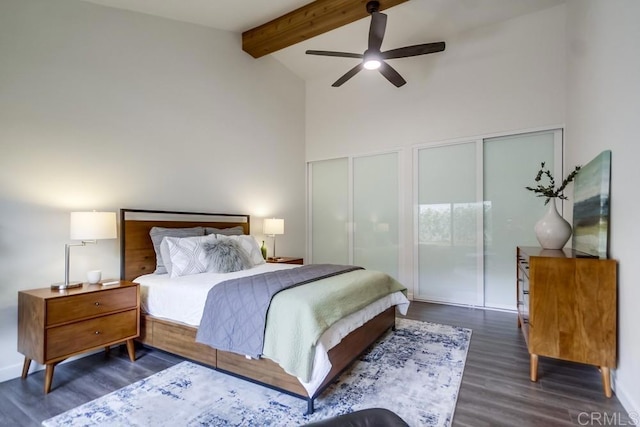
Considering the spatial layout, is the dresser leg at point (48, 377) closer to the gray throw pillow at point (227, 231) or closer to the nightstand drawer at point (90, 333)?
the nightstand drawer at point (90, 333)

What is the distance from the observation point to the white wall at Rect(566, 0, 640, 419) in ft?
6.13

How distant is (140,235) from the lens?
3.23 m

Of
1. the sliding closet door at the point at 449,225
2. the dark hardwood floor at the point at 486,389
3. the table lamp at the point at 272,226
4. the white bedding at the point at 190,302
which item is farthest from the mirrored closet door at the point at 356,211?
the dark hardwood floor at the point at 486,389

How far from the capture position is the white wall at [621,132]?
187cm

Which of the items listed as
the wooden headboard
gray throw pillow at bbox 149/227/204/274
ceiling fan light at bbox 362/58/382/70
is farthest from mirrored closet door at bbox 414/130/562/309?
the wooden headboard

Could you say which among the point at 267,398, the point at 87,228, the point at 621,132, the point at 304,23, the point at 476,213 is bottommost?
the point at 267,398

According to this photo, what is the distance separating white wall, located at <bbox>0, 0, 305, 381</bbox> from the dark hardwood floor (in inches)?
19.7

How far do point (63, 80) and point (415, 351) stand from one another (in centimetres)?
388

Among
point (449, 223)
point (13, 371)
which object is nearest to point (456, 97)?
point (449, 223)

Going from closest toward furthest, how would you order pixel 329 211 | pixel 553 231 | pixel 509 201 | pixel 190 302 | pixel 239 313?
pixel 239 313 < pixel 190 302 < pixel 553 231 < pixel 509 201 < pixel 329 211

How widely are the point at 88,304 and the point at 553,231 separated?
12.8 feet

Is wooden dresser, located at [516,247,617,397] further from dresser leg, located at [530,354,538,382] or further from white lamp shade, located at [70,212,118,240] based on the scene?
white lamp shade, located at [70,212,118,240]

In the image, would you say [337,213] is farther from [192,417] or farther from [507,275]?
[192,417]

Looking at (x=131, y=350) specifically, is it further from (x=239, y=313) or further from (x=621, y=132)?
(x=621, y=132)
